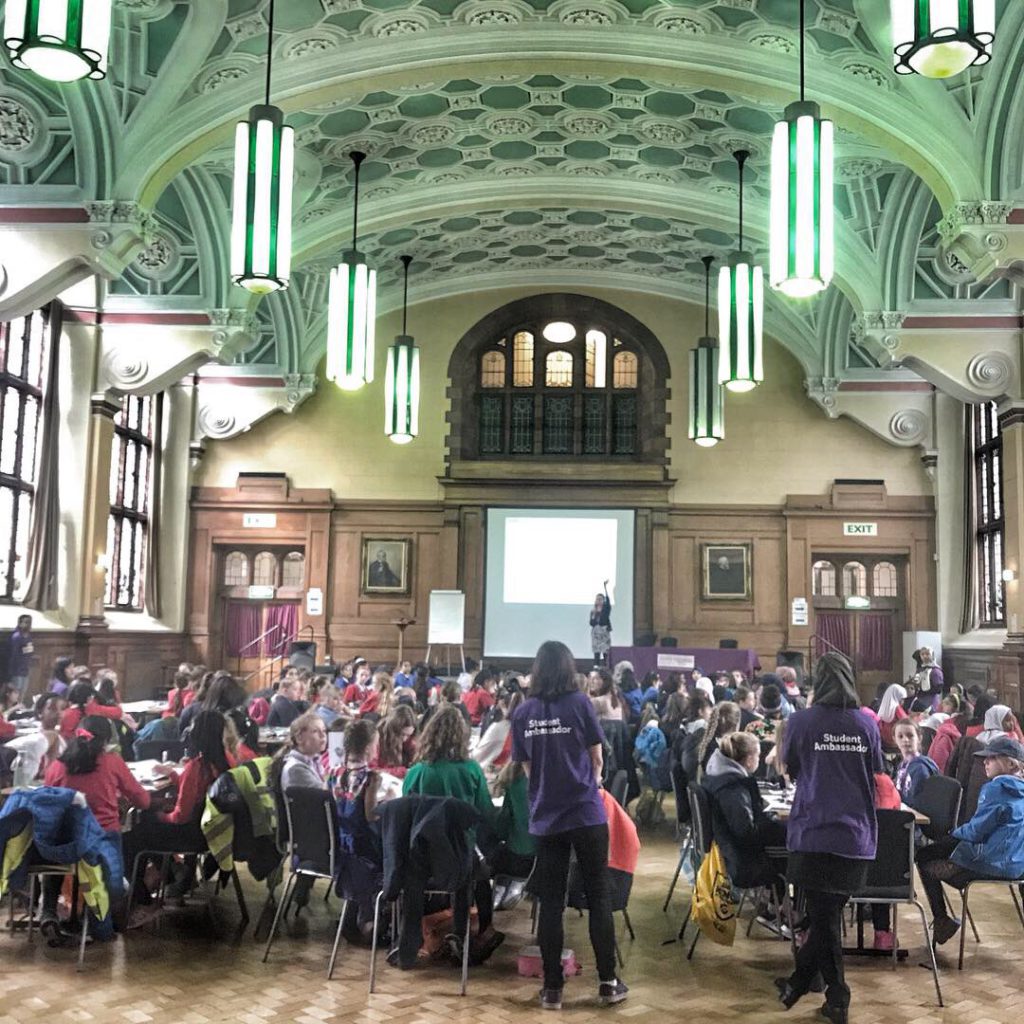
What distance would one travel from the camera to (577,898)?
5895mm

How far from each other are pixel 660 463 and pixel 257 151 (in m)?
13.1

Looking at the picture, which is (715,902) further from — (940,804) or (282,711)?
(282,711)

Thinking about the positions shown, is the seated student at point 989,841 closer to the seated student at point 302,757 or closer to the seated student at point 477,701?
the seated student at point 302,757

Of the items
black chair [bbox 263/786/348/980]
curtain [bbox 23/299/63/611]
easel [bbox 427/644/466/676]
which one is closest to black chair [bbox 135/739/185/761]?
black chair [bbox 263/786/348/980]

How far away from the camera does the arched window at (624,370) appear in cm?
2097

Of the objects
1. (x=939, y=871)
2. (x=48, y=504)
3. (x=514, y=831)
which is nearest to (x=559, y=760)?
(x=514, y=831)

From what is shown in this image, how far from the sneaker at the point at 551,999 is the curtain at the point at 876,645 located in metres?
16.0

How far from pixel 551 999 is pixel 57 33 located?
5302 mm

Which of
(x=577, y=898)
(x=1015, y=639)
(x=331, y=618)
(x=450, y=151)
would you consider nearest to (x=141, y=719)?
(x=331, y=618)

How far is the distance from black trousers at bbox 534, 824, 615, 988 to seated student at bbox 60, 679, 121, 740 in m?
4.09

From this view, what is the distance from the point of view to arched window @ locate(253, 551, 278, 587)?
2058cm

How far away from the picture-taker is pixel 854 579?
Answer: 2025 centimetres

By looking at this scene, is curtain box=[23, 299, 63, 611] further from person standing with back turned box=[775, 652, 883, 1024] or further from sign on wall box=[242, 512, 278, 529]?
person standing with back turned box=[775, 652, 883, 1024]

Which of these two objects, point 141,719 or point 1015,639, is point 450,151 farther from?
point 1015,639
